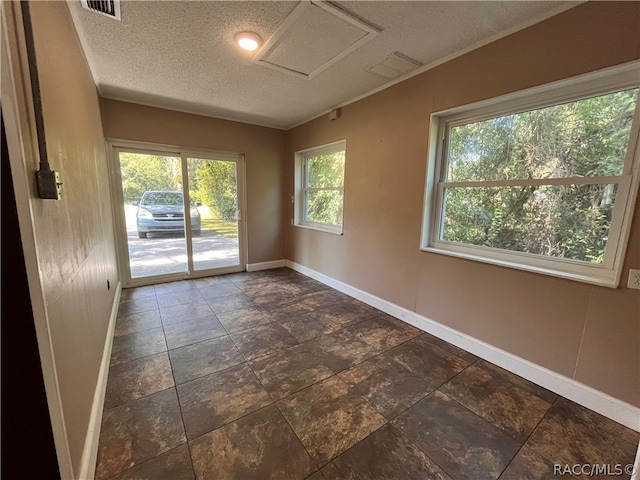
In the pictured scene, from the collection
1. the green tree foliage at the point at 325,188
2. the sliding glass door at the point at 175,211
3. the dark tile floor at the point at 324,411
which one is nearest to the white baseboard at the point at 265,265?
the sliding glass door at the point at 175,211

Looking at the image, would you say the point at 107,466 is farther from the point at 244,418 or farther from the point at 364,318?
the point at 364,318

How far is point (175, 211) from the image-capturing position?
3980 millimetres

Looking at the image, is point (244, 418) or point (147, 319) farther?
point (147, 319)

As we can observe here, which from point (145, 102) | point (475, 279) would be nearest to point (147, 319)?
point (145, 102)

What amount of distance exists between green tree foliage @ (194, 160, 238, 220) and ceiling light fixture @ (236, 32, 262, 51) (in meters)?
2.35

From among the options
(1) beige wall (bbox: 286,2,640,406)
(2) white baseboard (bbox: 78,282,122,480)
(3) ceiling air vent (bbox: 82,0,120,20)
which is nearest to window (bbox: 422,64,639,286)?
(1) beige wall (bbox: 286,2,640,406)

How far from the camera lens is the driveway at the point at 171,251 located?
3781 mm

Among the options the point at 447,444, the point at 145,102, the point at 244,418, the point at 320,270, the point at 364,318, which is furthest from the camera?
the point at 320,270

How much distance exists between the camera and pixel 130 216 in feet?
12.1

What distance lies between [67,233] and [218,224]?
315 cm

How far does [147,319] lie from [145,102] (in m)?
2.80

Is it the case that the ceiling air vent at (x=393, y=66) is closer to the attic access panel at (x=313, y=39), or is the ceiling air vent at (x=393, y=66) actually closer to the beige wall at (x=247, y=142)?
the attic access panel at (x=313, y=39)

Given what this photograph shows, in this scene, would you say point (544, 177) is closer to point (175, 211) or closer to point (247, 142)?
point (247, 142)

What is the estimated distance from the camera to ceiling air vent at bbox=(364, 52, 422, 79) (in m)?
2.31
